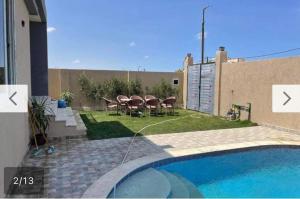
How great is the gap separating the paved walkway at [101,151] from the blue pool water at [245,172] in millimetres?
781

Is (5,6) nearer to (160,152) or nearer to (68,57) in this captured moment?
(160,152)

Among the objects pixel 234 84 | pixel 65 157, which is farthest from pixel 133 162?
pixel 234 84

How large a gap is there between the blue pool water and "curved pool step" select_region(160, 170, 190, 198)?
1.01ft

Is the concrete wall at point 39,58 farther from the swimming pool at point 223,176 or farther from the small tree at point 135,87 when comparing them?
the small tree at point 135,87

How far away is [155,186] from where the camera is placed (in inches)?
206

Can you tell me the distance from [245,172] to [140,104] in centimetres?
819

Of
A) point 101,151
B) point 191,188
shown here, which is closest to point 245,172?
point 191,188

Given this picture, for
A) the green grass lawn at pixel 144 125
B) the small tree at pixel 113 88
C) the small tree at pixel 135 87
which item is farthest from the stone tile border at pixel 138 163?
the small tree at pixel 135 87

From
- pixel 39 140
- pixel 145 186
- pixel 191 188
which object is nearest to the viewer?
pixel 145 186

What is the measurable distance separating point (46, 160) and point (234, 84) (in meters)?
9.72

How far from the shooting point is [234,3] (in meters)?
14.4

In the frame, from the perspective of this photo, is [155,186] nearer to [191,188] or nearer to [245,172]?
[191,188]

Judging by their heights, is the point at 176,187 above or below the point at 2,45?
below

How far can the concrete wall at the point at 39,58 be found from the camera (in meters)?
10.3
